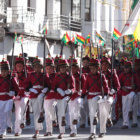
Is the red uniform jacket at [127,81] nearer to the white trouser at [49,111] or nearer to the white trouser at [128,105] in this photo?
the white trouser at [128,105]

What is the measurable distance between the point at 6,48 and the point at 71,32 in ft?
21.1

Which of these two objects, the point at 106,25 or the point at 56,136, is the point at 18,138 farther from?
the point at 106,25

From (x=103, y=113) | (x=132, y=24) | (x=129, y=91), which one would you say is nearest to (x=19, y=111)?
(x=103, y=113)

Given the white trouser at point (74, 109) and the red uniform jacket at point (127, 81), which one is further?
the red uniform jacket at point (127, 81)

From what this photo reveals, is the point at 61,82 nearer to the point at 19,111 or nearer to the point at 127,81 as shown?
the point at 19,111

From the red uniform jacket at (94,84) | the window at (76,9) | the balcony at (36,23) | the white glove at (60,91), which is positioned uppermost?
the window at (76,9)

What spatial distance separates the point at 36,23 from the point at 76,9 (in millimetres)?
6064

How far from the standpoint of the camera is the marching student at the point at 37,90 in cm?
1199

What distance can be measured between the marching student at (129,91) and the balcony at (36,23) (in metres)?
9.20

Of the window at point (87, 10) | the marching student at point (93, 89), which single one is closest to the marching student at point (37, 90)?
the marching student at point (93, 89)

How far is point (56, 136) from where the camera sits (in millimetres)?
12125

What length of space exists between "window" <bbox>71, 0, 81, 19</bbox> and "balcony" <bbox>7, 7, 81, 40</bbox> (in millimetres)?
418

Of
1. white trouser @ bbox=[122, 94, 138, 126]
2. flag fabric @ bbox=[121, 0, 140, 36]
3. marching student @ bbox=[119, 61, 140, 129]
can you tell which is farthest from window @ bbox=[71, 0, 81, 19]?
white trouser @ bbox=[122, 94, 138, 126]

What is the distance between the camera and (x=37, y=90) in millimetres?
12125
